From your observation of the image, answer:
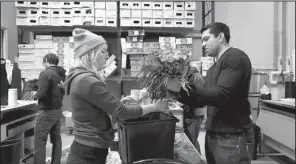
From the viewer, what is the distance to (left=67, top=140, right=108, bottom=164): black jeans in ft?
4.80

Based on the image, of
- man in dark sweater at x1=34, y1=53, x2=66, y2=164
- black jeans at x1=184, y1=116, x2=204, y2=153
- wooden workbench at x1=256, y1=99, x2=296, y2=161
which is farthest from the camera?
black jeans at x1=184, y1=116, x2=204, y2=153

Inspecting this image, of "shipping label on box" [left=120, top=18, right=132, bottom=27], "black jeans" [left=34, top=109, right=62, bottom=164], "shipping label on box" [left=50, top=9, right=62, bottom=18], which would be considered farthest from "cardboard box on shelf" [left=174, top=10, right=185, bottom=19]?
"black jeans" [left=34, top=109, right=62, bottom=164]

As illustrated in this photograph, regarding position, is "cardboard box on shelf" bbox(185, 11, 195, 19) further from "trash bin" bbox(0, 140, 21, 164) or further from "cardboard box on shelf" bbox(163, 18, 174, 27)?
"trash bin" bbox(0, 140, 21, 164)

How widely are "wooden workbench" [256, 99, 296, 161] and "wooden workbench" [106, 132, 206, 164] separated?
Answer: 510 mm

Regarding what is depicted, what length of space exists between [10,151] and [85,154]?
1.76 feet

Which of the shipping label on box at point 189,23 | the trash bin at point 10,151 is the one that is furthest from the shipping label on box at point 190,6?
the trash bin at point 10,151

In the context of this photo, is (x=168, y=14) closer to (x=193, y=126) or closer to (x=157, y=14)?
(x=157, y=14)

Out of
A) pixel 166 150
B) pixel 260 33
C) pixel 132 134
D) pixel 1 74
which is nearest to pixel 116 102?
pixel 132 134

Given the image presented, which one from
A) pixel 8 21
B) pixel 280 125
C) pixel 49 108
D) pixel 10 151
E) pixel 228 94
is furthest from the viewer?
pixel 49 108

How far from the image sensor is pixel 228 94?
145cm

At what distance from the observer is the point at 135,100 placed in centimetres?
Answer: 171

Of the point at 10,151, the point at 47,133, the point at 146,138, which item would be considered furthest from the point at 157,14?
the point at 146,138

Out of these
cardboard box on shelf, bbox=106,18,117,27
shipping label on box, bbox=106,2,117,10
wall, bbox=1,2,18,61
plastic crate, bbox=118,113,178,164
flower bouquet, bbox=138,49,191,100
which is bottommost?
plastic crate, bbox=118,113,178,164

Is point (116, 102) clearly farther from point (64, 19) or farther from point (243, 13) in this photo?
point (64, 19)
